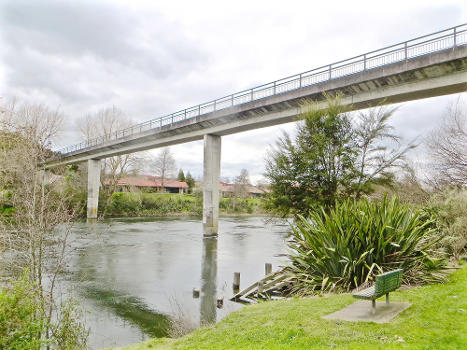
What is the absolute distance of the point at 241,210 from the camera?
54844 mm

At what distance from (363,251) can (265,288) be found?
3.16m

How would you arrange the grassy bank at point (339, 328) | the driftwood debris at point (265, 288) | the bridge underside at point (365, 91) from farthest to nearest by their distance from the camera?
the bridge underside at point (365, 91), the driftwood debris at point (265, 288), the grassy bank at point (339, 328)

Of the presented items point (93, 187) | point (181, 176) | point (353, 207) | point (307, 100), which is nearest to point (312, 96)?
point (307, 100)

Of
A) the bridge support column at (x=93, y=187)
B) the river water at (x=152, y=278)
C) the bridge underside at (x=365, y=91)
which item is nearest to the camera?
the river water at (x=152, y=278)

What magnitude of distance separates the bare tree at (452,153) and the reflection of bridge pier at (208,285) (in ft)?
40.9

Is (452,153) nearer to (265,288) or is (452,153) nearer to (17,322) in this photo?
(265,288)

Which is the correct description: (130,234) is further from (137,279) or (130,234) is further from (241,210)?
(241,210)

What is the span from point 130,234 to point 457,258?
911 inches

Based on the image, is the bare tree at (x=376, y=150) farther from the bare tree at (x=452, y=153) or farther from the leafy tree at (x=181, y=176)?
the leafy tree at (x=181, y=176)

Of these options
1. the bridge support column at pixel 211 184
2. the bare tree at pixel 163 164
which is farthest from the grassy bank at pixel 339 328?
the bare tree at pixel 163 164

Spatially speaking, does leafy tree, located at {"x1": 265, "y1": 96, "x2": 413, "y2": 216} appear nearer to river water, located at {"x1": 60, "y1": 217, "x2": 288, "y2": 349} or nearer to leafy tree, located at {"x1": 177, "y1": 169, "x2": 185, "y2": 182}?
river water, located at {"x1": 60, "y1": 217, "x2": 288, "y2": 349}

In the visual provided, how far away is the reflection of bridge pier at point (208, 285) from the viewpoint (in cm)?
918

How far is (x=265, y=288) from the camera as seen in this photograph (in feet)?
32.0

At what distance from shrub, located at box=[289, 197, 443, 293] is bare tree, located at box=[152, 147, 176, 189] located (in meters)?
61.8
